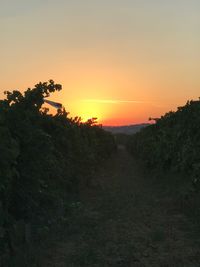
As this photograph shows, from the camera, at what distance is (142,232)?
1184cm

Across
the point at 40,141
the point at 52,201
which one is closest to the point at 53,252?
the point at 52,201

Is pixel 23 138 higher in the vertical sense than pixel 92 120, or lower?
lower

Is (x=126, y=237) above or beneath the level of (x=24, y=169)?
beneath

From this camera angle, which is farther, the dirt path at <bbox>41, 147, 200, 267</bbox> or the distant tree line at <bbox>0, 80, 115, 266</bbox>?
the dirt path at <bbox>41, 147, 200, 267</bbox>

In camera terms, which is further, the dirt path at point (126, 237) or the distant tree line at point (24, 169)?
the dirt path at point (126, 237)

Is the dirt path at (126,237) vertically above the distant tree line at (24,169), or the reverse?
the distant tree line at (24,169)

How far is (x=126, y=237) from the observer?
1130 cm

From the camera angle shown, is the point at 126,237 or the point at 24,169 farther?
the point at 126,237

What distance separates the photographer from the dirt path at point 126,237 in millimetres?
9281

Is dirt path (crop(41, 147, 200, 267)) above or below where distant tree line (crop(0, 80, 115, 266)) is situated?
below

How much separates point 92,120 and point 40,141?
19.5m

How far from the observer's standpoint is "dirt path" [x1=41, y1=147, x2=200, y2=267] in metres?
9.28

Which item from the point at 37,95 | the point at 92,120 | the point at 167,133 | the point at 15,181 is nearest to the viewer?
the point at 15,181

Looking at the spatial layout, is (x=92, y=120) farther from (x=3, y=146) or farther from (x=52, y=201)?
(x=3, y=146)
